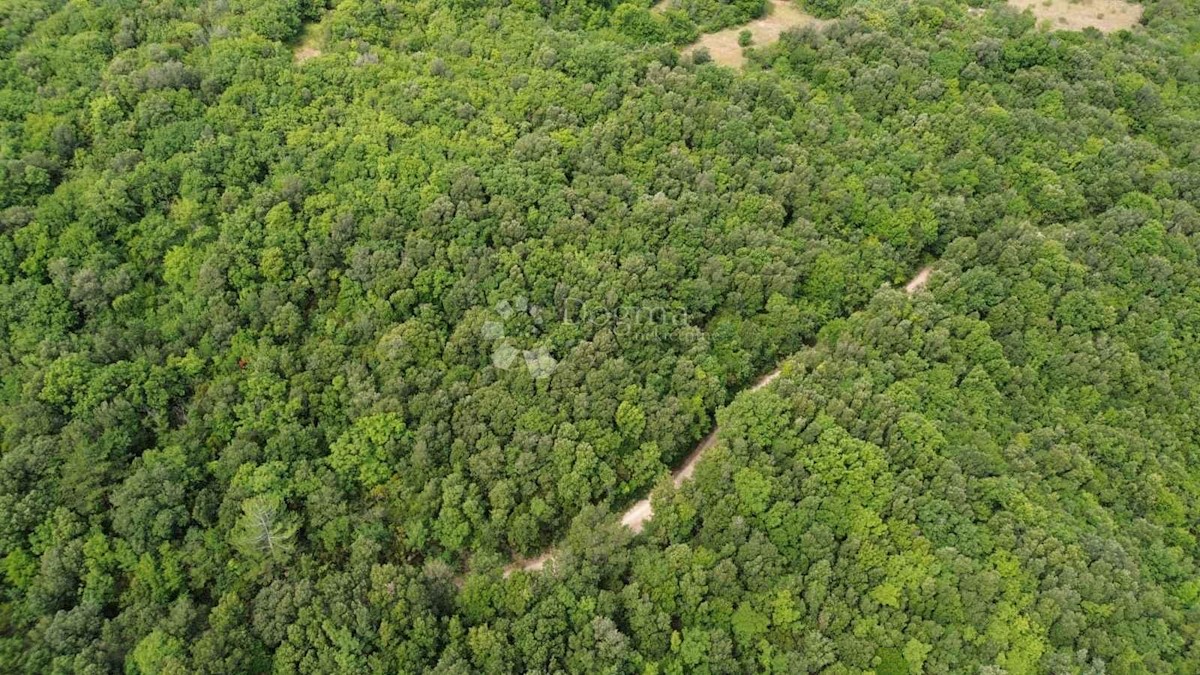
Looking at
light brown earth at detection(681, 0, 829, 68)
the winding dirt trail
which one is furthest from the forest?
light brown earth at detection(681, 0, 829, 68)

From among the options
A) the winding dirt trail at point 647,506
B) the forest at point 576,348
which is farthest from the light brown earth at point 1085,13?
the winding dirt trail at point 647,506

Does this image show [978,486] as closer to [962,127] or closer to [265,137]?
[962,127]

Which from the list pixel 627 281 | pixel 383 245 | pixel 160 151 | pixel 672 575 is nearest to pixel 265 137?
pixel 160 151

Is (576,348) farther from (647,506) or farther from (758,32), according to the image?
(758,32)

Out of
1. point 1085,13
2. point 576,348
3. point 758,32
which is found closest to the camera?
point 576,348

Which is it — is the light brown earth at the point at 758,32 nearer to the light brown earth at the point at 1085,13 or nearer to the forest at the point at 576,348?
the forest at the point at 576,348

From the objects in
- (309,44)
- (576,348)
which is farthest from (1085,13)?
(309,44)
